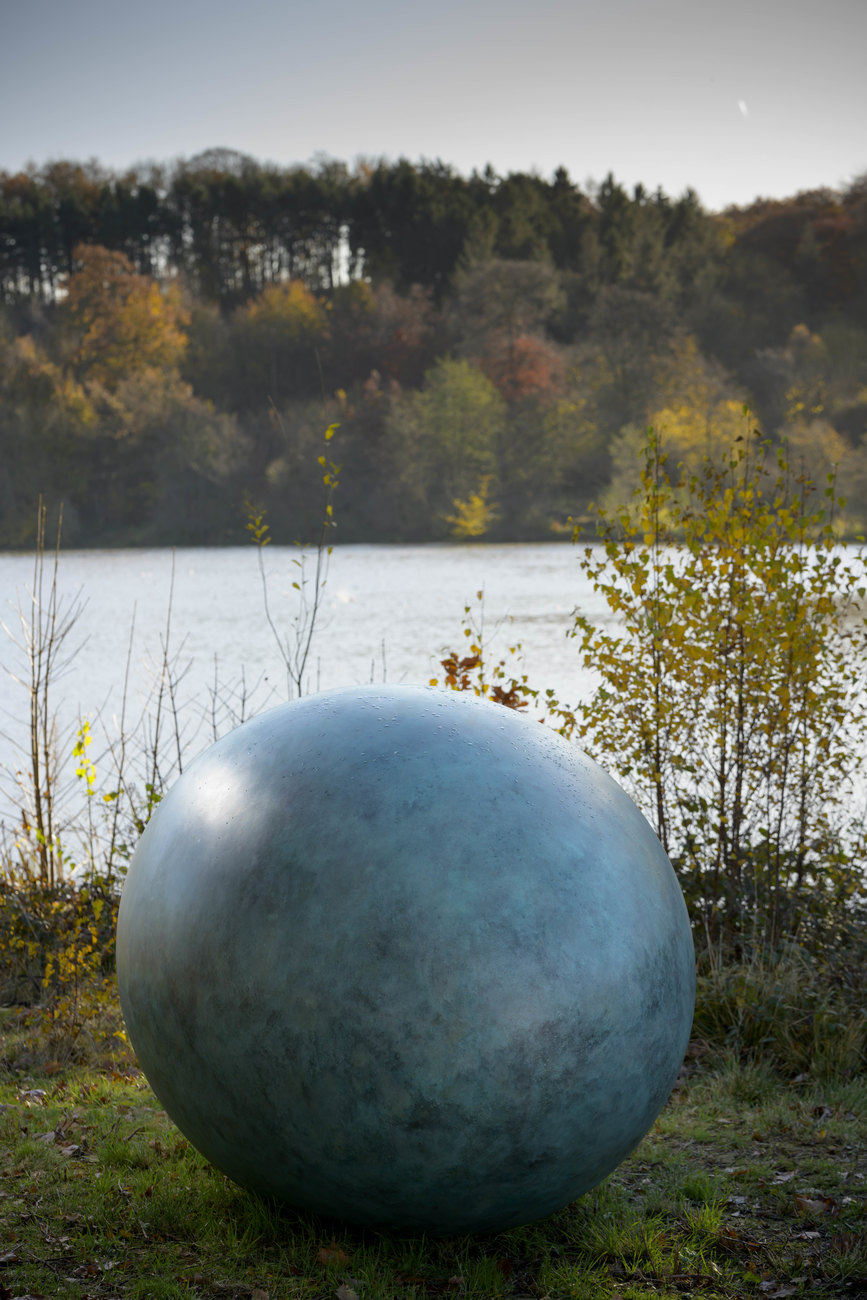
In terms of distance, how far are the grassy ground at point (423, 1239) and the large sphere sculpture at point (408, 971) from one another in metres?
Result: 0.23

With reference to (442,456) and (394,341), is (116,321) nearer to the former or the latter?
(394,341)

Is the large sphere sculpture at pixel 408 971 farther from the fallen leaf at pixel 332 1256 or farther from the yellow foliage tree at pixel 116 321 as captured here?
the yellow foliage tree at pixel 116 321

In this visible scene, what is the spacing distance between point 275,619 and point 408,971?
23.8 meters

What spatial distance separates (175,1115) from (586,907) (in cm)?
162

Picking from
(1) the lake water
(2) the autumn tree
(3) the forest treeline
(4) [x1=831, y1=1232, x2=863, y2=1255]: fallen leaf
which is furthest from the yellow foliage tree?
(4) [x1=831, y1=1232, x2=863, y2=1255]: fallen leaf

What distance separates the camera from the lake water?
16.3 m

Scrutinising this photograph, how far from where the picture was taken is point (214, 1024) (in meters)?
3.52

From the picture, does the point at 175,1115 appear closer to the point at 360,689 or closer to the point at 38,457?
the point at 360,689

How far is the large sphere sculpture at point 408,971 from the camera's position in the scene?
10.9 feet

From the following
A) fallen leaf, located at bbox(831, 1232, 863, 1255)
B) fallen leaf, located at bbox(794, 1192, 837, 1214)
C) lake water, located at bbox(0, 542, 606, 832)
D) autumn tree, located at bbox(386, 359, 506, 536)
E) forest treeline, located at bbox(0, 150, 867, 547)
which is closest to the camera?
fallen leaf, located at bbox(831, 1232, 863, 1255)

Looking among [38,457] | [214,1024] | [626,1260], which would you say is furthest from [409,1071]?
[38,457]

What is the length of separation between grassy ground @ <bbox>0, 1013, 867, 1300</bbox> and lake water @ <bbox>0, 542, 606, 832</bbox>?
3828 mm

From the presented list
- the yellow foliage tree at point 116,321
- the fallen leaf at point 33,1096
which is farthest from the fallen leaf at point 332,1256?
the yellow foliage tree at point 116,321

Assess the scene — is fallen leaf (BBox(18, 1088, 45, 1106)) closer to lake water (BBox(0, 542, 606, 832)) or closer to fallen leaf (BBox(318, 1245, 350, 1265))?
fallen leaf (BBox(318, 1245, 350, 1265))
